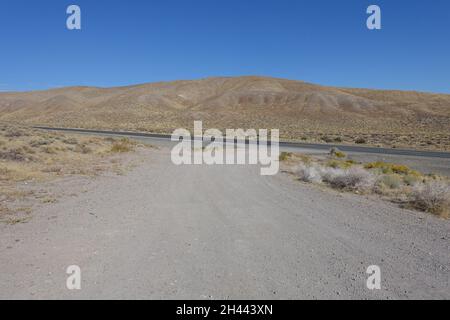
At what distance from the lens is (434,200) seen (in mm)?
9203

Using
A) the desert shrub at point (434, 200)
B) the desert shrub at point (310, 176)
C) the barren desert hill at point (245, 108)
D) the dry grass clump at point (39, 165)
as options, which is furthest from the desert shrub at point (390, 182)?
the barren desert hill at point (245, 108)

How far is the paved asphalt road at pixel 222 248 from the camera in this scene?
447 centimetres

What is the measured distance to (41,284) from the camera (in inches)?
175

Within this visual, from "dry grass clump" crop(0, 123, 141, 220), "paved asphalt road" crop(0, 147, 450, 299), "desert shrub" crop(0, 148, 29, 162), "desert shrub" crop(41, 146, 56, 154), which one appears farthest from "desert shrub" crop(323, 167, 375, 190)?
"desert shrub" crop(41, 146, 56, 154)

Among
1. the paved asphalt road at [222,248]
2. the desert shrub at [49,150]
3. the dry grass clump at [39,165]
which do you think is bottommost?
the paved asphalt road at [222,248]

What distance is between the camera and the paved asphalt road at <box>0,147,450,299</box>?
4.47 meters

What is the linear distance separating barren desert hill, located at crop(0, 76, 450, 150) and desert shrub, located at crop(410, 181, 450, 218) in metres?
35.2

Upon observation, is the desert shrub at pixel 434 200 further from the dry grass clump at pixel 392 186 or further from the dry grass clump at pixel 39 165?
the dry grass clump at pixel 39 165

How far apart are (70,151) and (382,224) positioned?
1843 centimetres

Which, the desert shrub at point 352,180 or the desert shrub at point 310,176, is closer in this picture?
the desert shrub at point 352,180

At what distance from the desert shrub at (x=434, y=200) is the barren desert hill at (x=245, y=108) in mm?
35249
